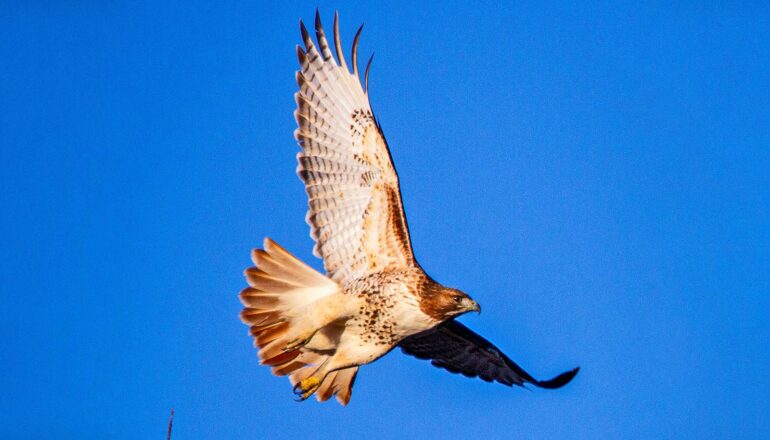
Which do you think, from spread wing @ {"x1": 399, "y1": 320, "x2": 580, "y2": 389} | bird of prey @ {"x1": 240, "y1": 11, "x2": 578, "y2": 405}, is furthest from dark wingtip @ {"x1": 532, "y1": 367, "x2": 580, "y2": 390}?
bird of prey @ {"x1": 240, "y1": 11, "x2": 578, "y2": 405}

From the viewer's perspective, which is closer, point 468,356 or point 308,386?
point 308,386

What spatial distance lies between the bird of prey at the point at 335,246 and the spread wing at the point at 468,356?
1.69m

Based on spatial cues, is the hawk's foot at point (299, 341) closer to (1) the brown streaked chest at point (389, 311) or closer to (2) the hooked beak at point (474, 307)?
(1) the brown streaked chest at point (389, 311)

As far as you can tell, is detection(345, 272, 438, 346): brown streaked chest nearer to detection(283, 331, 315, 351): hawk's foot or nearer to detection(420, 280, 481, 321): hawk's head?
detection(420, 280, 481, 321): hawk's head

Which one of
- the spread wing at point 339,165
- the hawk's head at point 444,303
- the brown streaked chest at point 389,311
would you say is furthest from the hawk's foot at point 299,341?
the hawk's head at point 444,303

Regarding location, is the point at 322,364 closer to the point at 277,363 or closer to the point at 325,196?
the point at 277,363

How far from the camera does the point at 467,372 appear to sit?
966 cm

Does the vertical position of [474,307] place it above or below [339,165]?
below

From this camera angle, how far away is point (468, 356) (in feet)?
31.4

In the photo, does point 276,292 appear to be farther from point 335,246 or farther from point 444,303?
point 444,303

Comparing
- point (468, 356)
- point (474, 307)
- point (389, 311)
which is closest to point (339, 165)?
point (389, 311)

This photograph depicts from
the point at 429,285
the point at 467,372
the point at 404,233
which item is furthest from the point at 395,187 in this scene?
the point at 467,372

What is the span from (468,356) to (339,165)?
2.83 metres

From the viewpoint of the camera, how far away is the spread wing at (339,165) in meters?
7.66
